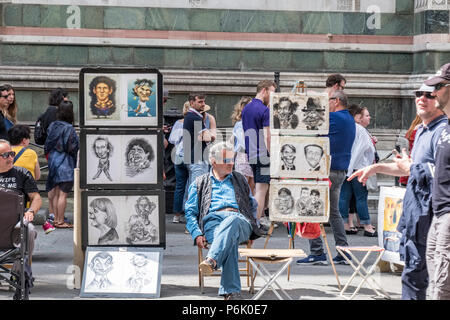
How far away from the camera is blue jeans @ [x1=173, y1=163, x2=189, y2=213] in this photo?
42.1 ft

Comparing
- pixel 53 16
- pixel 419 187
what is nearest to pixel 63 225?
pixel 53 16

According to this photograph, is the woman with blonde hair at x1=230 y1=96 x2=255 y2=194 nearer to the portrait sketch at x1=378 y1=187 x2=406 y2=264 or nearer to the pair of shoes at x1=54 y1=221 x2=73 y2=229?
the pair of shoes at x1=54 y1=221 x2=73 y2=229

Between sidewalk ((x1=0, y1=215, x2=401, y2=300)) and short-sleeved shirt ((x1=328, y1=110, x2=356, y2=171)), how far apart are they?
117cm

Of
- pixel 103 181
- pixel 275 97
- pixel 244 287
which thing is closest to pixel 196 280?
pixel 244 287

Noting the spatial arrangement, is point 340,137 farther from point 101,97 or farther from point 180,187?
point 180,187

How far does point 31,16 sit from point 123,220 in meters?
8.19

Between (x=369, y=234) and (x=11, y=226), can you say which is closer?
(x=11, y=226)

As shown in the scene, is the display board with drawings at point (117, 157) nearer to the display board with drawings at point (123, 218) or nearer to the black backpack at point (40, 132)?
the display board with drawings at point (123, 218)

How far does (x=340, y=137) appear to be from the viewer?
9992mm

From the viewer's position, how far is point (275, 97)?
30.0 ft

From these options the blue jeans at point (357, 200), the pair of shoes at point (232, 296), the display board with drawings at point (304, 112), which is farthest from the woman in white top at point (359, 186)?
the pair of shoes at point (232, 296)

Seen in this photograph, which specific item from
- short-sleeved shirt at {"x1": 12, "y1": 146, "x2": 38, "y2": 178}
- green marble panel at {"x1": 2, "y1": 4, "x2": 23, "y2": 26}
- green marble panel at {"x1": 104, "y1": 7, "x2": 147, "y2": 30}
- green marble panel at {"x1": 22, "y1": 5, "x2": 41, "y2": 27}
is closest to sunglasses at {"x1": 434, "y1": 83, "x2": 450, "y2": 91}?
short-sleeved shirt at {"x1": 12, "y1": 146, "x2": 38, "y2": 178}

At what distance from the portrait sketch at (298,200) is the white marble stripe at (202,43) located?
23.1 ft
